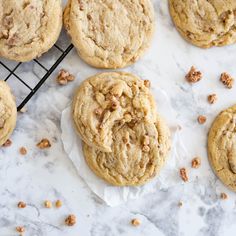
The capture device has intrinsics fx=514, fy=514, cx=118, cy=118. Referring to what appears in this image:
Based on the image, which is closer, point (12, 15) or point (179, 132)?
point (12, 15)

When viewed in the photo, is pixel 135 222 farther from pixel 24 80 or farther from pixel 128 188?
pixel 24 80

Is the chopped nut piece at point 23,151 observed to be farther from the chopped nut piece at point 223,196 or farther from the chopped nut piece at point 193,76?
the chopped nut piece at point 223,196

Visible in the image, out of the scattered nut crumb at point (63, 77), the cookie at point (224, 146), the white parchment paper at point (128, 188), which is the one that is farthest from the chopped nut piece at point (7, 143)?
the cookie at point (224, 146)

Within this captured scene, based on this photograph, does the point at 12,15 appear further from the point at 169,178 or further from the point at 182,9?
the point at 169,178

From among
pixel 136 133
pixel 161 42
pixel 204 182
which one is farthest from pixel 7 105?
pixel 204 182

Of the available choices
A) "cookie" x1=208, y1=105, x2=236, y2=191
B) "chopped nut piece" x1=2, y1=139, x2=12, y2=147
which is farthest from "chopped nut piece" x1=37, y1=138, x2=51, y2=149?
"cookie" x1=208, y1=105, x2=236, y2=191

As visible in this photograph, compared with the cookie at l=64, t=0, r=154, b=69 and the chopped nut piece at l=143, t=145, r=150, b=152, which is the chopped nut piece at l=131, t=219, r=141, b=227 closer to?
the chopped nut piece at l=143, t=145, r=150, b=152
